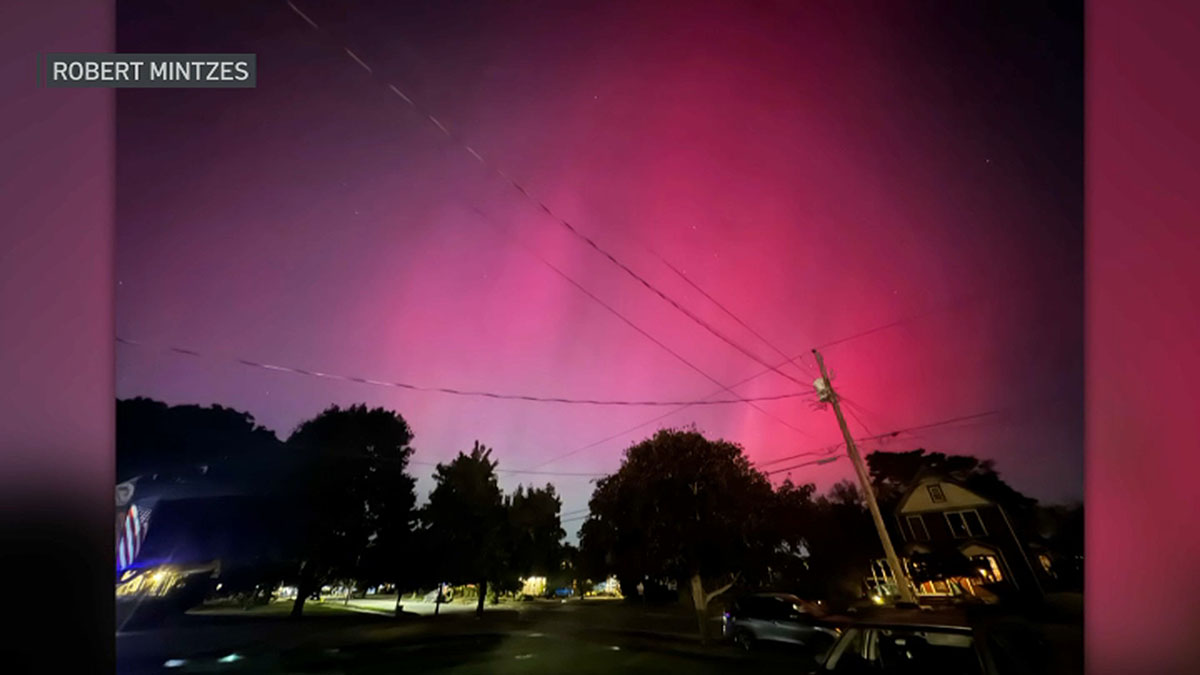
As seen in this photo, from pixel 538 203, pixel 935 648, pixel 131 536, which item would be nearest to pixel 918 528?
pixel 935 648

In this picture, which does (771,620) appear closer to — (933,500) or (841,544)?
(841,544)

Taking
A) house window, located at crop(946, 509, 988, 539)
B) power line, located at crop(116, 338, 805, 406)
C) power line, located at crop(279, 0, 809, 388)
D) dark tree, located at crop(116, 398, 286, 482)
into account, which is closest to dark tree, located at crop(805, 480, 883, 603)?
house window, located at crop(946, 509, 988, 539)

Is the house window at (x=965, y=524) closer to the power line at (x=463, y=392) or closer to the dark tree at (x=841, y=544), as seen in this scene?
the dark tree at (x=841, y=544)

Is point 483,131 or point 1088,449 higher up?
point 483,131

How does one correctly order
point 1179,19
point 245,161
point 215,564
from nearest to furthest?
point 1179,19 → point 215,564 → point 245,161

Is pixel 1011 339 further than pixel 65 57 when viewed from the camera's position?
No

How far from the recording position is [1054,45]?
7.39 ft

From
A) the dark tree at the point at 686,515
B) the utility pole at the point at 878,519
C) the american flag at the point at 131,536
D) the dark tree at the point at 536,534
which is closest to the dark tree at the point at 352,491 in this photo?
the dark tree at the point at 536,534

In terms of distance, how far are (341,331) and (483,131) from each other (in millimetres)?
820

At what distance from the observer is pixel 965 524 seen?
2184mm

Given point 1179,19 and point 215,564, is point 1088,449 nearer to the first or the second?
point 1179,19

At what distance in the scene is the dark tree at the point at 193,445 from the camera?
230 centimetres

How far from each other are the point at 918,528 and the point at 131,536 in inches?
94.3

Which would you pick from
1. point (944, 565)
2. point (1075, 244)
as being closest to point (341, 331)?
point (944, 565)
